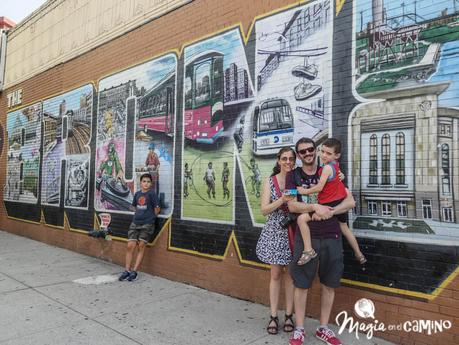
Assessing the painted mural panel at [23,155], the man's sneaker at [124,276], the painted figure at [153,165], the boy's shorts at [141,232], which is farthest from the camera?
the painted mural panel at [23,155]

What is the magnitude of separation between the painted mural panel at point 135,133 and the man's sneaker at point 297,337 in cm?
309

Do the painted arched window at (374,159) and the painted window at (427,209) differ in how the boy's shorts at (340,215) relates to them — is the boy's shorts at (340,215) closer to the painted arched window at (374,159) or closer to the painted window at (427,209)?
the painted arched window at (374,159)

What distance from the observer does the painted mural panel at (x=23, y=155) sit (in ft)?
33.2

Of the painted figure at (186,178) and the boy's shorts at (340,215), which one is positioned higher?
the painted figure at (186,178)

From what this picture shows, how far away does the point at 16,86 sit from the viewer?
37.5 ft

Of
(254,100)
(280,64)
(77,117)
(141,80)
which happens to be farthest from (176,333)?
(77,117)

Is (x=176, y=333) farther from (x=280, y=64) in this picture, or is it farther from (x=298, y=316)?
(x=280, y=64)

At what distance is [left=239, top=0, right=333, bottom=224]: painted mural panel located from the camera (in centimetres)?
427

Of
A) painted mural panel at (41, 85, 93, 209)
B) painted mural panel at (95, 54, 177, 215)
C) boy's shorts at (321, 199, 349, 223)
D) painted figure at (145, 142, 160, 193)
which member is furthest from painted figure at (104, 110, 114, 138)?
boy's shorts at (321, 199, 349, 223)

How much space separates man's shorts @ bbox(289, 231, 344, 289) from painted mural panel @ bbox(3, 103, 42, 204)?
334 inches

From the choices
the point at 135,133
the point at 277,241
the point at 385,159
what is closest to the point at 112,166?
the point at 135,133

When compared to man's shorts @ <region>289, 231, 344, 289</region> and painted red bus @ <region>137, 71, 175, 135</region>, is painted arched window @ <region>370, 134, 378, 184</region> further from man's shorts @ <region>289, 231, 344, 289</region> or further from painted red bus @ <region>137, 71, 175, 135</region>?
painted red bus @ <region>137, 71, 175, 135</region>

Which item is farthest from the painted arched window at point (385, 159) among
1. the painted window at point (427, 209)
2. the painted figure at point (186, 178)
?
the painted figure at point (186, 178)

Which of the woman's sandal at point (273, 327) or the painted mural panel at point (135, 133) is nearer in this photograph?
the woman's sandal at point (273, 327)
